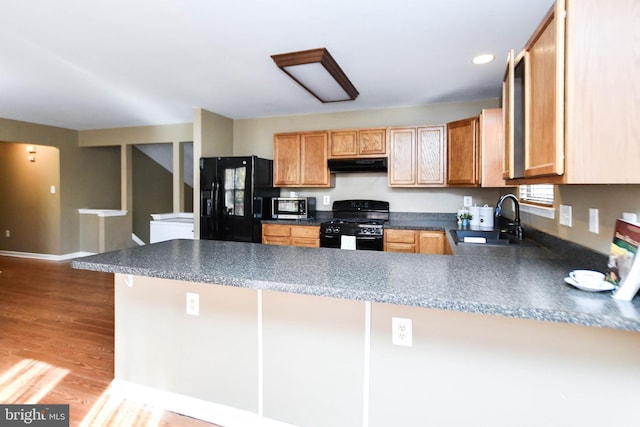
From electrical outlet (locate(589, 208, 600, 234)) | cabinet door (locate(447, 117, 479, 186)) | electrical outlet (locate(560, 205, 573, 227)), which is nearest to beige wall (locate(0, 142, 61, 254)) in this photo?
cabinet door (locate(447, 117, 479, 186))

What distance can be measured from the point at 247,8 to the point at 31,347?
2924 mm

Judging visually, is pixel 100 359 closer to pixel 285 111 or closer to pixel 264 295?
pixel 264 295

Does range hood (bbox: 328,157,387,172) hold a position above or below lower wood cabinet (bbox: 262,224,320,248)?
above

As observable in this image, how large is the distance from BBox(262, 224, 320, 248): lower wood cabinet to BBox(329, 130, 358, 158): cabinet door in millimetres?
982

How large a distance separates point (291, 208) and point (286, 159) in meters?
0.66

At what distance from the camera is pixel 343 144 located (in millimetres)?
4258

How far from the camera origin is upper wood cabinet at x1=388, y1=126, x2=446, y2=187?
3916 millimetres

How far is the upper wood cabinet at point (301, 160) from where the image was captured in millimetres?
4355

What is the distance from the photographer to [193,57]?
2.86 metres

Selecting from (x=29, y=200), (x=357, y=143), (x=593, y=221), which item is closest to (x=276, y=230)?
(x=357, y=143)

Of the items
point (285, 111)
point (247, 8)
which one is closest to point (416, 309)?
point (247, 8)

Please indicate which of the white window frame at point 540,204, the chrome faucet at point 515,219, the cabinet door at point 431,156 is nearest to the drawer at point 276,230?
the cabinet door at point 431,156

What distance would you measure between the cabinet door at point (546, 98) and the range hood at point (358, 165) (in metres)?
2.68

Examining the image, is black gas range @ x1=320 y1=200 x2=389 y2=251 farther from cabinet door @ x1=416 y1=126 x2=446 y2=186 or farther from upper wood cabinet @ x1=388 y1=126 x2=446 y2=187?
cabinet door @ x1=416 y1=126 x2=446 y2=186
